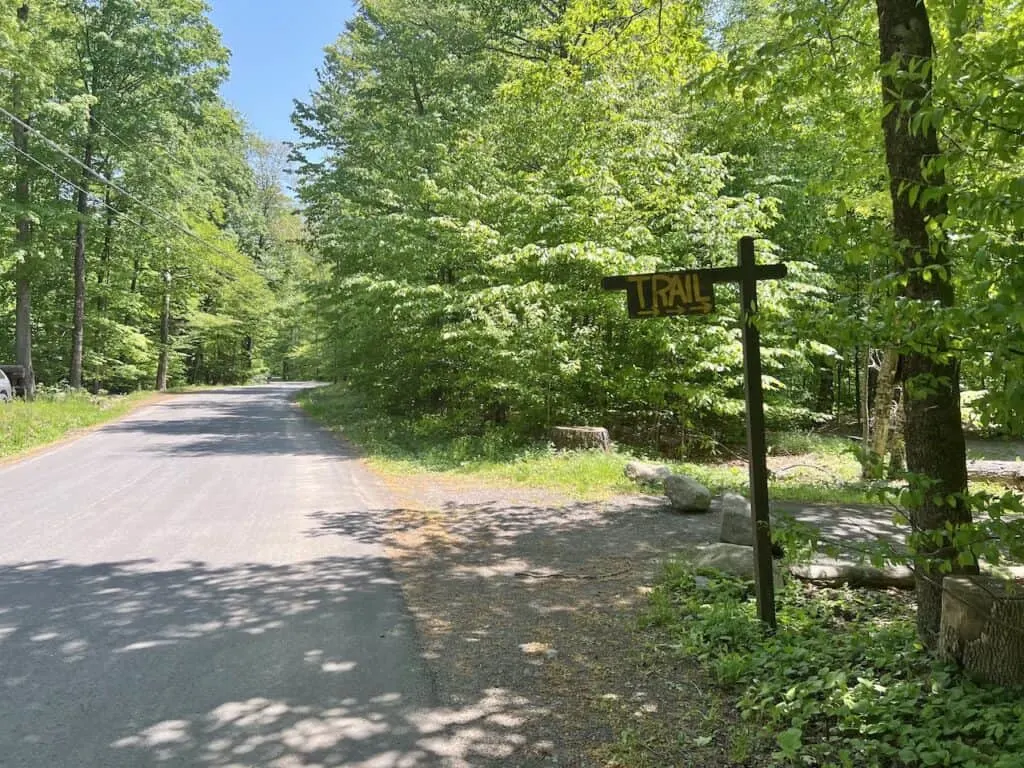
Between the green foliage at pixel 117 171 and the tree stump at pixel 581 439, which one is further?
the green foliage at pixel 117 171

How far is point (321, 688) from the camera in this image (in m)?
3.57

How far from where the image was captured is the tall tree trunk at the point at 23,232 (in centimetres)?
1938

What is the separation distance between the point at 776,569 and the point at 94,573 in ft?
17.1

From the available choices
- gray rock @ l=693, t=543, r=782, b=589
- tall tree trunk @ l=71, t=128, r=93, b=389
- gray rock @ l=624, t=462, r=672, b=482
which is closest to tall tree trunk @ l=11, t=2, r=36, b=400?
tall tree trunk @ l=71, t=128, r=93, b=389

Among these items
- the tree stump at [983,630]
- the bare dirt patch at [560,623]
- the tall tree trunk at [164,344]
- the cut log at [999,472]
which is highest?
the tall tree trunk at [164,344]

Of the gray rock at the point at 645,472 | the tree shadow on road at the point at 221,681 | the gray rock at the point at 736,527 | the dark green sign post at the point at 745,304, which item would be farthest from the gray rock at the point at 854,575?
the gray rock at the point at 645,472

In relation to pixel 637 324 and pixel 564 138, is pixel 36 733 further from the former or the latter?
pixel 564 138

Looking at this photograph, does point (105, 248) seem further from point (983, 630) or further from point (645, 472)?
point (983, 630)

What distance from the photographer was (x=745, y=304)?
423 cm

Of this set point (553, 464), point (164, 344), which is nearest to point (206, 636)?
point (553, 464)

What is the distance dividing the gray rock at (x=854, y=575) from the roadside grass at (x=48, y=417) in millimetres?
13101

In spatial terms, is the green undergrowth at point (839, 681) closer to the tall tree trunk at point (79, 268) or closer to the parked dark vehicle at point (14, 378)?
the parked dark vehicle at point (14, 378)

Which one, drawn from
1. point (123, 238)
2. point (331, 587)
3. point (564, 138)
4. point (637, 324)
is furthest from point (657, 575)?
point (123, 238)

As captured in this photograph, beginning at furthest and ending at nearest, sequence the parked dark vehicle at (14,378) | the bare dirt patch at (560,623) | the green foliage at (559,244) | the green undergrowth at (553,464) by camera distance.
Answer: the parked dark vehicle at (14,378) < the green foliage at (559,244) < the green undergrowth at (553,464) < the bare dirt patch at (560,623)
